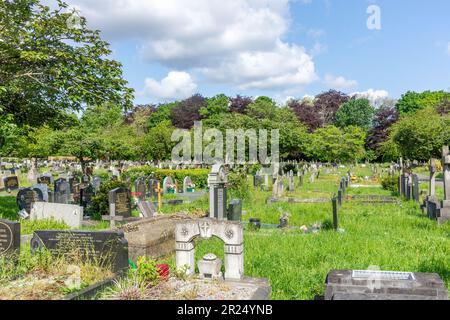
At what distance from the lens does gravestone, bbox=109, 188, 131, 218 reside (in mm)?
14956

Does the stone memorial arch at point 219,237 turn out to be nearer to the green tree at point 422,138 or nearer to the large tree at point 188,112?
the green tree at point 422,138

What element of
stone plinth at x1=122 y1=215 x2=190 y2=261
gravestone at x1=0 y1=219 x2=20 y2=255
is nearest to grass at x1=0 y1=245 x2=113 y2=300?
gravestone at x1=0 y1=219 x2=20 y2=255

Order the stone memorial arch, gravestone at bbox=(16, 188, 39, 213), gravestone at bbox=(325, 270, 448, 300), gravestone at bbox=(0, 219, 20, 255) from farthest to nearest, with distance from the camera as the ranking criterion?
gravestone at bbox=(16, 188, 39, 213) < gravestone at bbox=(0, 219, 20, 255) < the stone memorial arch < gravestone at bbox=(325, 270, 448, 300)

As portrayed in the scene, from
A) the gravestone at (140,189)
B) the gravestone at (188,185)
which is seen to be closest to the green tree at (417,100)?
the gravestone at (188,185)

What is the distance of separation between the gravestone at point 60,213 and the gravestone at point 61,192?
558cm

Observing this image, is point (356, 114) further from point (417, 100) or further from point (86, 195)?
point (86, 195)

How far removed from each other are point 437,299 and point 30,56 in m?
11.6

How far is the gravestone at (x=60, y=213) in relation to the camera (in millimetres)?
13422

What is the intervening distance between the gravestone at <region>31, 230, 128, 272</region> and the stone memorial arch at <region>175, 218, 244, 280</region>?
1208mm

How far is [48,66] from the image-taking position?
13719 mm

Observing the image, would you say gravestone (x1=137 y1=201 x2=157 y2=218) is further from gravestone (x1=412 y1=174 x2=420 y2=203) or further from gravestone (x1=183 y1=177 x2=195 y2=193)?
gravestone (x1=183 y1=177 x2=195 y2=193)

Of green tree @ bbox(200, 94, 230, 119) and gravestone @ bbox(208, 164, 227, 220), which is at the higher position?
green tree @ bbox(200, 94, 230, 119)

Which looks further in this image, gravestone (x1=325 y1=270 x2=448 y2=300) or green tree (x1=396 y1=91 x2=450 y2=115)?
green tree (x1=396 y1=91 x2=450 y2=115)
